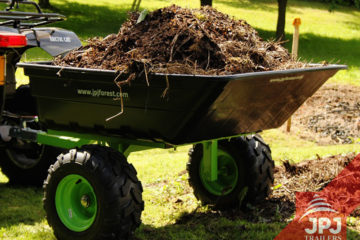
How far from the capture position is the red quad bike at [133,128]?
3178 mm

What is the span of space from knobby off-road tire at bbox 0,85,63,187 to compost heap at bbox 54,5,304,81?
1.18m

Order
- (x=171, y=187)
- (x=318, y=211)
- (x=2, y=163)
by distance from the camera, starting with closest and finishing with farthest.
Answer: (x=318, y=211), (x=171, y=187), (x=2, y=163)

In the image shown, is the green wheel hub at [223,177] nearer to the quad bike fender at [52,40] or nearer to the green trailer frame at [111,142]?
the green trailer frame at [111,142]

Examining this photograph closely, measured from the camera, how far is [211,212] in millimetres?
4402

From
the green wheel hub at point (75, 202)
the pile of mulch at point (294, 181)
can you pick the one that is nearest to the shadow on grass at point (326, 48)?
the pile of mulch at point (294, 181)

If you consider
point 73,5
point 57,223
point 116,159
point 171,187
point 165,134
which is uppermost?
point 165,134

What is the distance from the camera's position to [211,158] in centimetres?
412

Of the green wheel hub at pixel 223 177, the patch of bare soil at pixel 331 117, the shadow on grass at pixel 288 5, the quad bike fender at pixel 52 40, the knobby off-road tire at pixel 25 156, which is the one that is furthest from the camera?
the shadow on grass at pixel 288 5

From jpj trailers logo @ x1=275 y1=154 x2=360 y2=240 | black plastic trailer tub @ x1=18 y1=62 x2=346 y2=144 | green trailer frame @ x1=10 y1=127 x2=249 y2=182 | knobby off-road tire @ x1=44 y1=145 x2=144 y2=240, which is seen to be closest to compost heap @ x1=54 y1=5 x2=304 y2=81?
black plastic trailer tub @ x1=18 y1=62 x2=346 y2=144

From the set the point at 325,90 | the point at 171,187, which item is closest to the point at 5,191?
the point at 171,187

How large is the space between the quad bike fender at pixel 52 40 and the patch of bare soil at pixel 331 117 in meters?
5.18

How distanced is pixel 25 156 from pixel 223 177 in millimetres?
1946

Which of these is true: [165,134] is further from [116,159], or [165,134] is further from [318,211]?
[318,211]

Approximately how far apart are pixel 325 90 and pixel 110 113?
898cm
